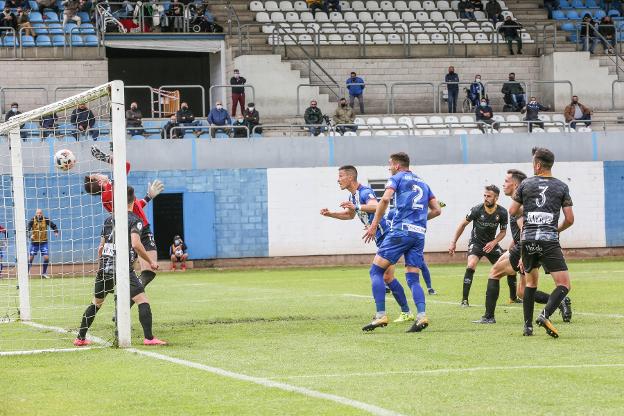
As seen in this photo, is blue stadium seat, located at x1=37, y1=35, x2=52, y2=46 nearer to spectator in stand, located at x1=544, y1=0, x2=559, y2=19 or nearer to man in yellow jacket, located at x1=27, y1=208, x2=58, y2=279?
man in yellow jacket, located at x1=27, y1=208, x2=58, y2=279

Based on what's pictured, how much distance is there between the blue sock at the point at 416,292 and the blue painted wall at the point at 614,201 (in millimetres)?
25253

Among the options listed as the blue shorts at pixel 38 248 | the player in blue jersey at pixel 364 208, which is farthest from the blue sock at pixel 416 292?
the blue shorts at pixel 38 248

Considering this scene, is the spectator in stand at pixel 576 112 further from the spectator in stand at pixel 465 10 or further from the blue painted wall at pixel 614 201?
the spectator in stand at pixel 465 10

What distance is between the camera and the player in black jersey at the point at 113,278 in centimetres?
1355

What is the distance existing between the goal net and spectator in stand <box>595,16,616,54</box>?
21944 millimetres

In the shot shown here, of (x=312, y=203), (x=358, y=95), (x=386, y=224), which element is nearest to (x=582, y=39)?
(x=358, y=95)

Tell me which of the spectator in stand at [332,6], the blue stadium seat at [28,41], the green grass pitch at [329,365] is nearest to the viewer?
the green grass pitch at [329,365]

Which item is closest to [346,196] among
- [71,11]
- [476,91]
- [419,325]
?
[476,91]

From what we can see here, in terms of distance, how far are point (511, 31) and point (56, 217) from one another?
20416 mm

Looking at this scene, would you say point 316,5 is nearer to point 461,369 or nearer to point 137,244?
point 137,244

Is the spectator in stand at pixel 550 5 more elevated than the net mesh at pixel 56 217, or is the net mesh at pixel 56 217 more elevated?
the spectator in stand at pixel 550 5

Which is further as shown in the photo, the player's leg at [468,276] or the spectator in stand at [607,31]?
the spectator in stand at [607,31]

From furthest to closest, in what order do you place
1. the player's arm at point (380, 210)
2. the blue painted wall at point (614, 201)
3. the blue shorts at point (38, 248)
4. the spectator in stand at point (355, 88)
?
the spectator in stand at point (355, 88) < the blue painted wall at point (614, 201) < the blue shorts at point (38, 248) < the player's arm at point (380, 210)

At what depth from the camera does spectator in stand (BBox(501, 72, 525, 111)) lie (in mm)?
42844
